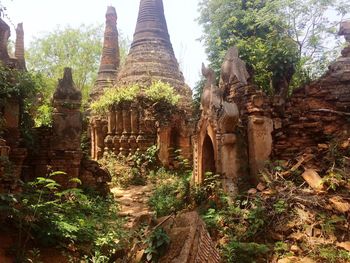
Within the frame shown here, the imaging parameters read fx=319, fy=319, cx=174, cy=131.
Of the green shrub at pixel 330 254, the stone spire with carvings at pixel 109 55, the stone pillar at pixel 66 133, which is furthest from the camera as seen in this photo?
the stone spire with carvings at pixel 109 55

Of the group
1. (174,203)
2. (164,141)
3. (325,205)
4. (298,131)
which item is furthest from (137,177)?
(325,205)

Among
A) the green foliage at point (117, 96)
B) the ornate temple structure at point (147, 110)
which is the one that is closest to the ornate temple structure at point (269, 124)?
the ornate temple structure at point (147, 110)

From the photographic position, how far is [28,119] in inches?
320

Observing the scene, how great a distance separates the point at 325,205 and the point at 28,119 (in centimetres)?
702

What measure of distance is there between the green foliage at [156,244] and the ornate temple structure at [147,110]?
31.0 ft

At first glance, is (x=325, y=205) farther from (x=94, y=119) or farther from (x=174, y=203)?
(x=94, y=119)

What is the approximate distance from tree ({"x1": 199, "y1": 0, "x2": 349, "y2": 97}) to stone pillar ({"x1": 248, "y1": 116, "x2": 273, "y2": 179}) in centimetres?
247

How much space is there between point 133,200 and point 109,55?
1094 cm

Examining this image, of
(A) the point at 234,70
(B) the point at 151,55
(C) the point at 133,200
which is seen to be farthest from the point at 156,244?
(B) the point at 151,55

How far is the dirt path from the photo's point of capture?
816cm

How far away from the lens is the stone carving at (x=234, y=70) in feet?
25.0

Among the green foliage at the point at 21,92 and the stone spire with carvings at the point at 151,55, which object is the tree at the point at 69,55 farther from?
the green foliage at the point at 21,92

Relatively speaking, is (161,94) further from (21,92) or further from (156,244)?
(156,244)

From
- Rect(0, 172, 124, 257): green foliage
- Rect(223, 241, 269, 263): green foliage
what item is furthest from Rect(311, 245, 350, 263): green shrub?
Rect(0, 172, 124, 257): green foliage
